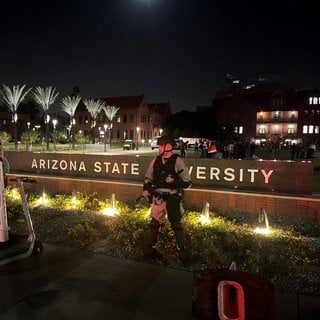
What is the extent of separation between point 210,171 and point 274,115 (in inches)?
2348

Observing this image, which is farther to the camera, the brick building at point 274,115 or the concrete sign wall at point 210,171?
the brick building at point 274,115

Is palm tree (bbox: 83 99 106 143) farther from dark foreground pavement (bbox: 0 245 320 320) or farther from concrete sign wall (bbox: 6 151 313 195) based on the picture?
dark foreground pavement (bbox: 0 245 320 320)

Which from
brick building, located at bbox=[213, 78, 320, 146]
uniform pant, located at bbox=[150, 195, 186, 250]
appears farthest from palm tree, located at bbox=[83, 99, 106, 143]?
uniform pant, located at bbox=[150, 195, 186, 250]

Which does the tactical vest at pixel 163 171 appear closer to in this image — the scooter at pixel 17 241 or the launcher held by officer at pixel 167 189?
the launcher held by officer at pixel 167 189

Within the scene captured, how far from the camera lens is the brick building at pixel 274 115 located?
61.2m

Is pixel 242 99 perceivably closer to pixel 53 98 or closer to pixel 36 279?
pixel 53 98

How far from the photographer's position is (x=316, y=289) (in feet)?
15.2

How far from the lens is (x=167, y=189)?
5.43 metres

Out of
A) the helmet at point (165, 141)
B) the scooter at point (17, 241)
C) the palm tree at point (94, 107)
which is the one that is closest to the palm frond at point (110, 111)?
the palm tree at point (94, 107)

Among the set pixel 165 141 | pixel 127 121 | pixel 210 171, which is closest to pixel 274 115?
pixel 127 121

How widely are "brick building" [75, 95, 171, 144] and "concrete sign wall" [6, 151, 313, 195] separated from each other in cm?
5829

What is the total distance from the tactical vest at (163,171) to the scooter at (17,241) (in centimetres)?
183

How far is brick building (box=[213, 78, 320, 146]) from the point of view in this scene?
61.2m

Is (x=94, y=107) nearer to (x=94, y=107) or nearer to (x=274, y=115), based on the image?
(x=94, y=107)
